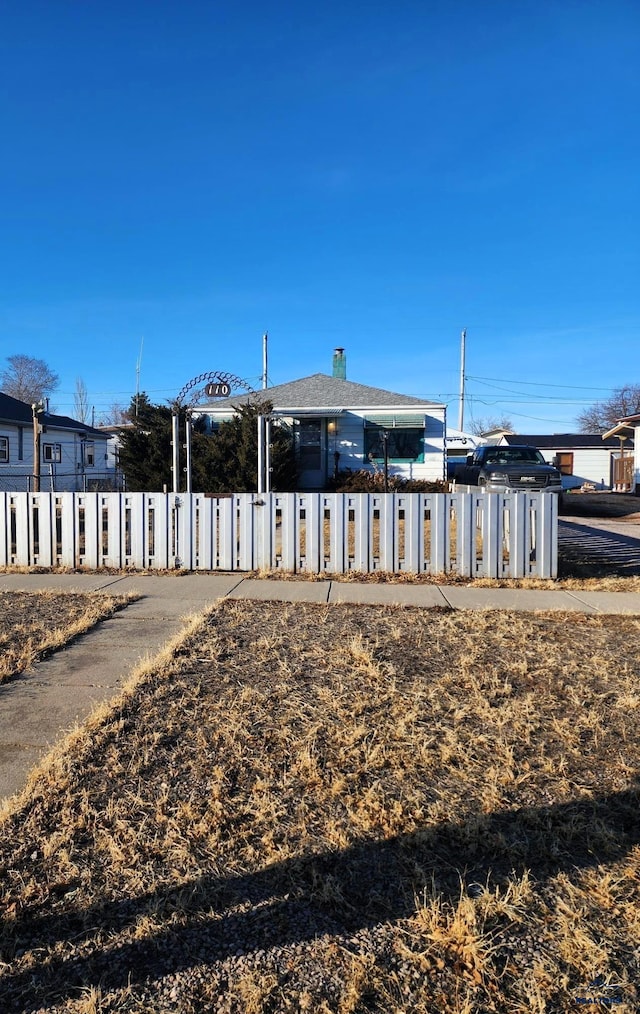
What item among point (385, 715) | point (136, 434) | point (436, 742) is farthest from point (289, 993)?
point (136, 434)

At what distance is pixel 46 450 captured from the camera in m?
27.4

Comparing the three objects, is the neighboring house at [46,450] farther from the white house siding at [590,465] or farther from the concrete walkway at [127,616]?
the white house siding at [590,465]

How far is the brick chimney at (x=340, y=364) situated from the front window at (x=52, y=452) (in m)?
13.4

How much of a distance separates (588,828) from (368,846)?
905 mm

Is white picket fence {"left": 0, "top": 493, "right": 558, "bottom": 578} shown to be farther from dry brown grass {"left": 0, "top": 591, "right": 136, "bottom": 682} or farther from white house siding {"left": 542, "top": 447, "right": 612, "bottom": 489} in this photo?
white house siding {"left": 542, "top": 447, "right": 612, "bottom": 489}

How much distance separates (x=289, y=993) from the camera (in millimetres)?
1709

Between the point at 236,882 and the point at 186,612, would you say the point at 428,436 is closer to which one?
the point at 186,612

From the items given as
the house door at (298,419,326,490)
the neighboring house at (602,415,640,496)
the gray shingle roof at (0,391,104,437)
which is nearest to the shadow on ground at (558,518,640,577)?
the house door at (298,419,326,490)

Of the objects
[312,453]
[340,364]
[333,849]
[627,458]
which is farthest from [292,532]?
[627,458]

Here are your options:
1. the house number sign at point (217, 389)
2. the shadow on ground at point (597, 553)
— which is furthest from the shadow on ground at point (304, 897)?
the house number sign at point (217, 389)

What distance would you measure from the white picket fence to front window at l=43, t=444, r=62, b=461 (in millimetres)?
20634

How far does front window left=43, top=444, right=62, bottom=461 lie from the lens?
1077 inches

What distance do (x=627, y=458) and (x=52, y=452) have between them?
92.1 ft

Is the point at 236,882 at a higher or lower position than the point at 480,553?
lower
